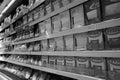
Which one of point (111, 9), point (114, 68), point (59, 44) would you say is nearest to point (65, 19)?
point (59, 44)

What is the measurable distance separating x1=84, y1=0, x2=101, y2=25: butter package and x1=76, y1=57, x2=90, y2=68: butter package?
13.2 inches

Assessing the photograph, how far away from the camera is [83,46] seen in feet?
3.59

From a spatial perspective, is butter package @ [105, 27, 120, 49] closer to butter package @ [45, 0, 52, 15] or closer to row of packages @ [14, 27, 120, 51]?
row of packages @ [14, 27, 120, 51]

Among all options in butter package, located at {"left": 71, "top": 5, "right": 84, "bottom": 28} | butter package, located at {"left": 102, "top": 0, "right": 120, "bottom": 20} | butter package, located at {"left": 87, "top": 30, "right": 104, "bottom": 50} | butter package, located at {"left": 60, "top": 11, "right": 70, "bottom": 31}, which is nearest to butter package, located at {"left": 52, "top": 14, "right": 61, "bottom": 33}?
butter package, located at {"left": 60, "top": 11, "right": 70, "bottom": 31}

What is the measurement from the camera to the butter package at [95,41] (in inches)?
36.9

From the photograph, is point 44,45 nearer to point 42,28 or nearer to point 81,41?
point 42,28

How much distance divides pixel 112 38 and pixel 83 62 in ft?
1.21

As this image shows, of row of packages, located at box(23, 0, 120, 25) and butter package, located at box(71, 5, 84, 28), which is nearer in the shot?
row of packages, located at box(23, 0, 120, 25)

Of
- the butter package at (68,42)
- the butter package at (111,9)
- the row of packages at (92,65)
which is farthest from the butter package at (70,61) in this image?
the butter package at (111,9)

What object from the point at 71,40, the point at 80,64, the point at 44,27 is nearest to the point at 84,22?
the point at 71,40

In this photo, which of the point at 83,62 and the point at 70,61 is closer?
the point at 83,62

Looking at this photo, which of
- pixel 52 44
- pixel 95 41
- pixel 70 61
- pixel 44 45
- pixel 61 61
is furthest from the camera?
pixel 44 45

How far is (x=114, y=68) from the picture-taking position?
85 centimetres

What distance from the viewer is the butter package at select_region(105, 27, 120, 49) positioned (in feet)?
2.69
